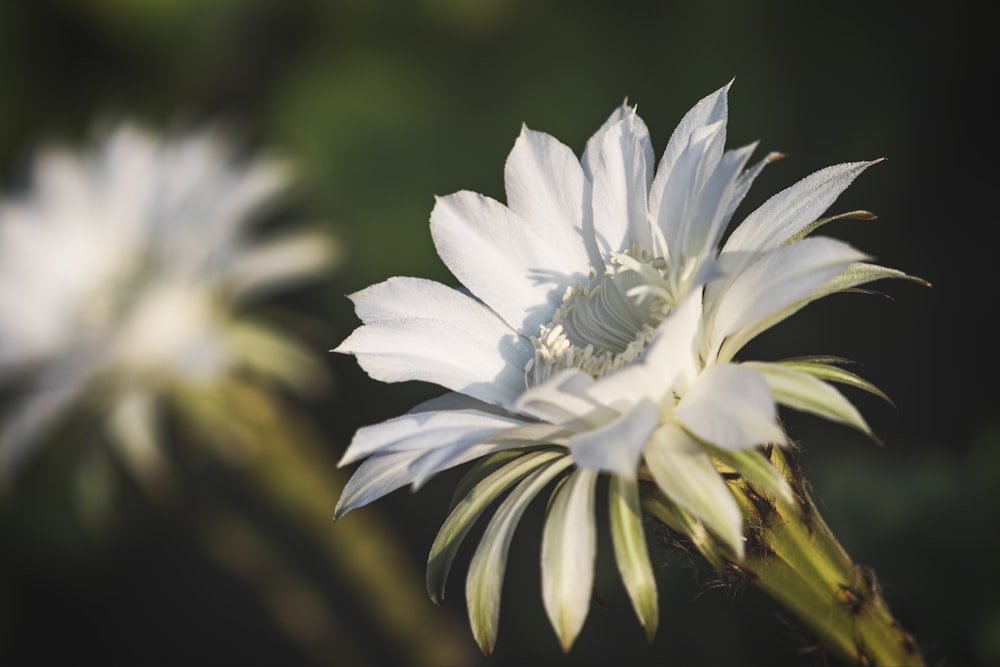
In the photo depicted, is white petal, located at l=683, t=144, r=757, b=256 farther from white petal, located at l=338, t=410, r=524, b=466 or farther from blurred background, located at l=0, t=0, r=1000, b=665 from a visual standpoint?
blurred background, located at l=0, t=0, r=1000, b=665

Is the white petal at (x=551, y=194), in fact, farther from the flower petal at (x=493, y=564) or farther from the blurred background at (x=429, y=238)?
the blurred background at (x=429, y=238)

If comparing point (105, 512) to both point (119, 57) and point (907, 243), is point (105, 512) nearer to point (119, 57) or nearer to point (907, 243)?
point (119, 57)

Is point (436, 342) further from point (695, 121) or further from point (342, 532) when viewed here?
point (342, 532)

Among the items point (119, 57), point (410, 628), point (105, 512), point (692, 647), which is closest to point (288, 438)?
point (410, 628)

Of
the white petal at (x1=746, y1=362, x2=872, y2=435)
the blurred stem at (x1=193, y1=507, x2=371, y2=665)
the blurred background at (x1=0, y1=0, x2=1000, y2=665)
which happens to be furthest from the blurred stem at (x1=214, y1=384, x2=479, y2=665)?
the white petal at (x1=746, y1=362, x2=872, y2=435)

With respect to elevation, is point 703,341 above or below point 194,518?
below

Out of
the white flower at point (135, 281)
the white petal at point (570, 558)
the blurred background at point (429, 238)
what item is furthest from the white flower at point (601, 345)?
the white flower at point (135, 281)

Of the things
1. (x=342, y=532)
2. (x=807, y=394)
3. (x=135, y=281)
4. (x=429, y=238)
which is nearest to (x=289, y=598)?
(x=342, y=532)
